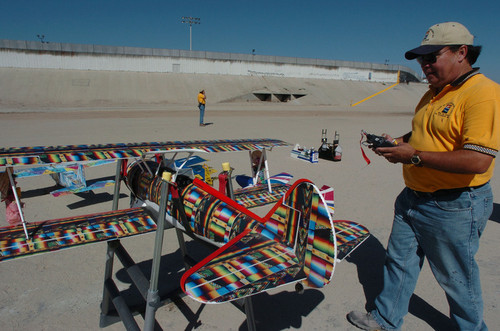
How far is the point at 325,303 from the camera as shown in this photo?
12.8 feet

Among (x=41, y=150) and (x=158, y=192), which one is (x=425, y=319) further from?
(x=41, y=150)

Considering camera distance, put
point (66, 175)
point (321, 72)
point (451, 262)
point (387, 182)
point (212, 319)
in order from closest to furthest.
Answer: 1. point (451, 262)
2. point (212, 319)
3. point (66, 175)
4. point (387, 182)
5. point (321, 72)

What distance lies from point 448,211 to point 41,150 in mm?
4213

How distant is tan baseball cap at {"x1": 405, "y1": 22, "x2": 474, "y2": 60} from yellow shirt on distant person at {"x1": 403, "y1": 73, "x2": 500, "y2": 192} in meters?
0.30

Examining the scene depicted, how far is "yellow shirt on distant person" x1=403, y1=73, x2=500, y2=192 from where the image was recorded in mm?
2279

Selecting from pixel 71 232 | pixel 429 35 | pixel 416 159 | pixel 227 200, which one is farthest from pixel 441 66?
pixel 71 232

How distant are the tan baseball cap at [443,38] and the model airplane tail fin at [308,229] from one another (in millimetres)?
1361

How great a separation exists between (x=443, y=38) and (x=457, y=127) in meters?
0.68

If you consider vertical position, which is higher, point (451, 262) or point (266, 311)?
point (451, 262)

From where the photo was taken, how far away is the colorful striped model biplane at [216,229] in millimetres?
2229

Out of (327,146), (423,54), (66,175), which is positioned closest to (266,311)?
(423,54)

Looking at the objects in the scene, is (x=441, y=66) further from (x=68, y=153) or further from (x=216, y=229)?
(x=68, y=153)

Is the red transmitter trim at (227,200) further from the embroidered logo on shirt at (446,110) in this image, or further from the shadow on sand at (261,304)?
the embroidered logo on shirt at (446,110)

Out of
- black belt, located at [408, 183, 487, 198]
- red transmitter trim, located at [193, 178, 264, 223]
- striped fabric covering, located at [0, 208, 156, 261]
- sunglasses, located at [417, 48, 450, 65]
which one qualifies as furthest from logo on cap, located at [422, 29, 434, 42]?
striped fabric covering, located at [0, 208, 156, 261]
